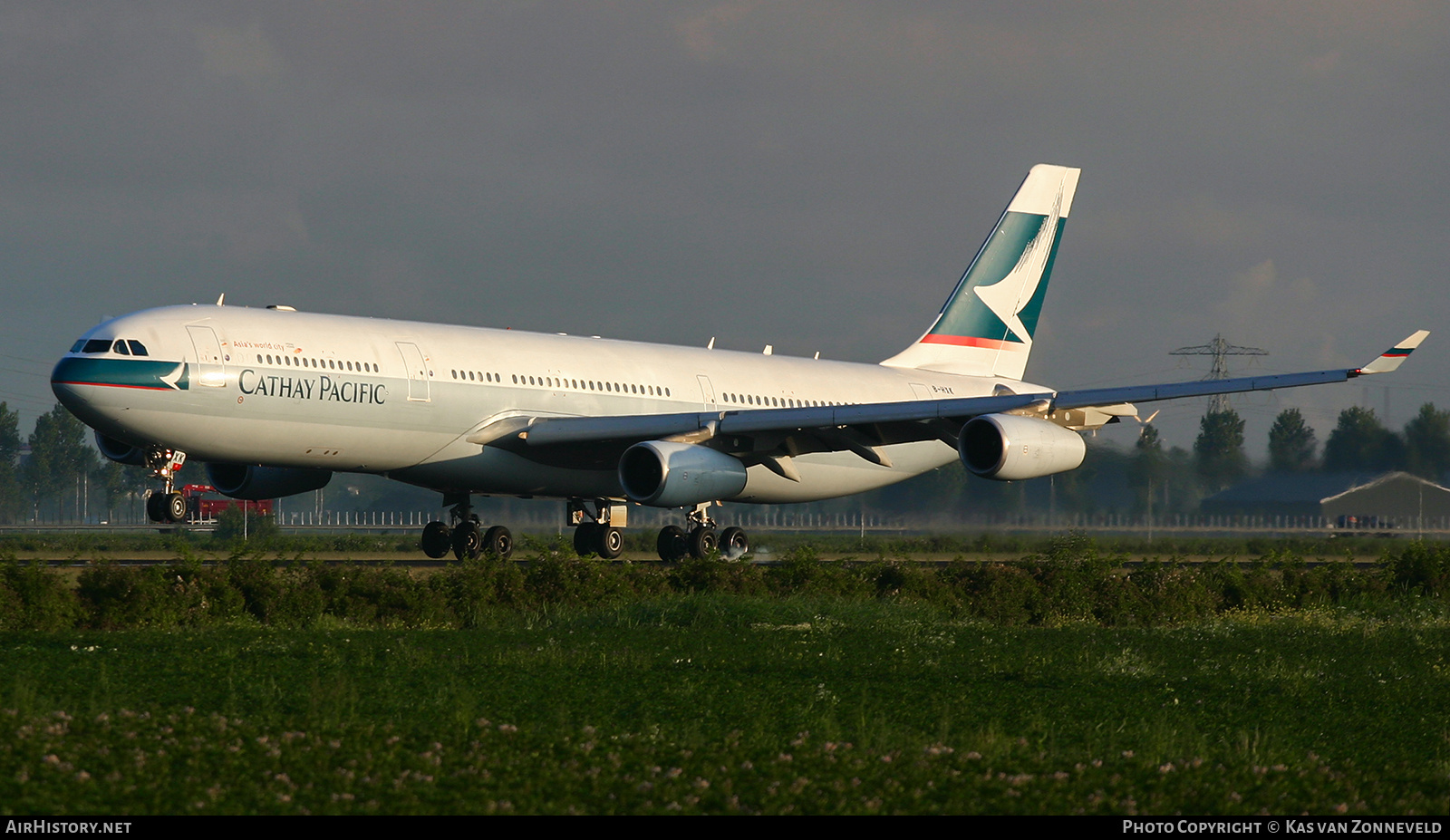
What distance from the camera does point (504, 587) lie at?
65.8 ft

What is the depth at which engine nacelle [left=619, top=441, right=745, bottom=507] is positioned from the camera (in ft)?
90.0

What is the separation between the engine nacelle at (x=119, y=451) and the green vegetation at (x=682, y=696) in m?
9.73

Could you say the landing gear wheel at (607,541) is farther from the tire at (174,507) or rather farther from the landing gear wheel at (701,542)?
the tire at (174,507)

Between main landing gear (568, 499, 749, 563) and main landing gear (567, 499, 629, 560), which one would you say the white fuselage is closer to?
main landing gear (567, 499, 629, 560)

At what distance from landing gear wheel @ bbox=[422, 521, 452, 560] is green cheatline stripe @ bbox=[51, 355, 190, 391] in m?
8.50

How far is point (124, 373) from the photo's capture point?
954 inches

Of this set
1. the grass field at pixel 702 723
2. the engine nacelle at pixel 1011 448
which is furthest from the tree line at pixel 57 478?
the grass field at pixel 702 723

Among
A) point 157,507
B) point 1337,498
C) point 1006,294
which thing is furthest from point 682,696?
point 1337,498

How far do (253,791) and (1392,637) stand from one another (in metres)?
15.1

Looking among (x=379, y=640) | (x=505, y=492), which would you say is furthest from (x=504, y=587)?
(x=505, y=492)

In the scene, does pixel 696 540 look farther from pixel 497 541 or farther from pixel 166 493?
pixel 166 493

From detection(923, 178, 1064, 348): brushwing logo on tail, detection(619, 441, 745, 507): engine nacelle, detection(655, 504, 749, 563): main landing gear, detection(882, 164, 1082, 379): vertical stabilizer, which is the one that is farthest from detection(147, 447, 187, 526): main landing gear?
detection(923, 178, 1064, 348): brushwing logo on tail

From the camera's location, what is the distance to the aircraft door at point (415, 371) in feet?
89.0
